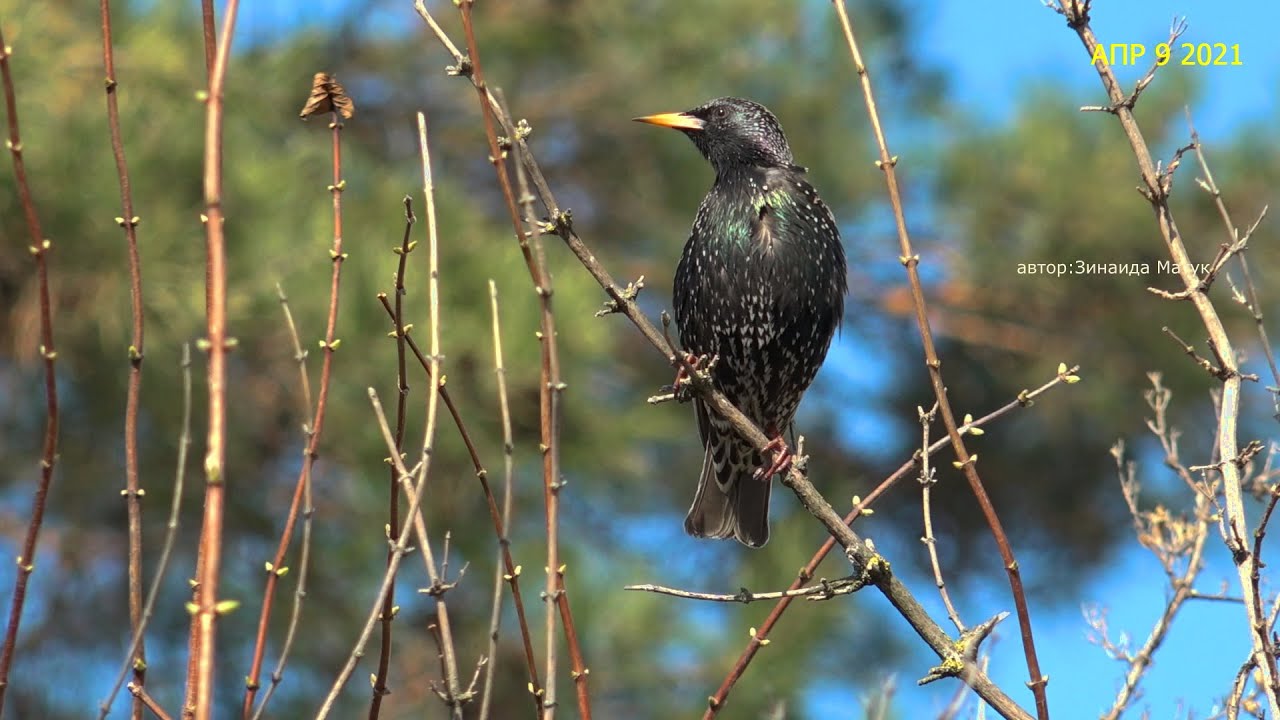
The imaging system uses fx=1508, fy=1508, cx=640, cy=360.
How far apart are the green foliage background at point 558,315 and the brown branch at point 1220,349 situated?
350 centimetres

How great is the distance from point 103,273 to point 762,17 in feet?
12.6

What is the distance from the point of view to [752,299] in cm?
363

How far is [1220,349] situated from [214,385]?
149cm

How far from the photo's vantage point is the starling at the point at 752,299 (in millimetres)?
3646

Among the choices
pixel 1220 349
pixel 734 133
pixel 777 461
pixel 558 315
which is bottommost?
pixel 1220 349

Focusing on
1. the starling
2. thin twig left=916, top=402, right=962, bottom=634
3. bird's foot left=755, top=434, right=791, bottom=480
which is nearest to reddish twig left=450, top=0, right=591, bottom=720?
thin twig left=916, top=402, right=962, bottom=634

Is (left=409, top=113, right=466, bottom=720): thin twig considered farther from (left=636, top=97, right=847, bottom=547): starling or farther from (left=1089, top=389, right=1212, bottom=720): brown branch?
(left=636, top=97, right=847, bottom=547): starling

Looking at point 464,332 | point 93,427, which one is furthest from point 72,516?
point 464,332

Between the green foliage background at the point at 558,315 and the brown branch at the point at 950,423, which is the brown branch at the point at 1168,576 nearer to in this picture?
the brown branch at the point at 950,423

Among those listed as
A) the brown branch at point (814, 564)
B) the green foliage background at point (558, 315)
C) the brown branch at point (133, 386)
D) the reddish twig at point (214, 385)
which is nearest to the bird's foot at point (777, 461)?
the brown branch at point (814, 564)

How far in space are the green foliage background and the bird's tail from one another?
1.66 metres

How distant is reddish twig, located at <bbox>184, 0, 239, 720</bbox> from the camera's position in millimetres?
1300

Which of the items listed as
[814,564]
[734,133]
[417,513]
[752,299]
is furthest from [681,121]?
[417,513]

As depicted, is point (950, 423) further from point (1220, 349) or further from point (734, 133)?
point (734, 133)
